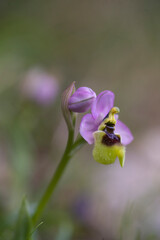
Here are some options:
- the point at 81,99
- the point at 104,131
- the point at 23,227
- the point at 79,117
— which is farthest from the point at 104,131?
the point at 79,117

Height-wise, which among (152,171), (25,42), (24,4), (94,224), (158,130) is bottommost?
(94,224)

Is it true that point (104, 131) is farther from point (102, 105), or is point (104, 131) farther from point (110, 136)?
point (102, 105)

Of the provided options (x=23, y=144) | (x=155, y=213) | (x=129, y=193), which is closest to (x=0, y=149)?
(x=23, y=144)

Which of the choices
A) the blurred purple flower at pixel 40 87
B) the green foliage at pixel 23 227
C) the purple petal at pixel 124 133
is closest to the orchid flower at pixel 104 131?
the purple petal at pixel 124 133

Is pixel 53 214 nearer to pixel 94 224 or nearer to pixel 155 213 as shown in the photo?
pixel 94 224

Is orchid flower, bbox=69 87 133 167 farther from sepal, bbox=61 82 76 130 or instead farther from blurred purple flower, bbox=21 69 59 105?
blurred purple flower, bbox=21 69 59 105

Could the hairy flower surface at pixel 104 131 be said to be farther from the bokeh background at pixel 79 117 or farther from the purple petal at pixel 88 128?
the bokeh background at pixel 79 117
